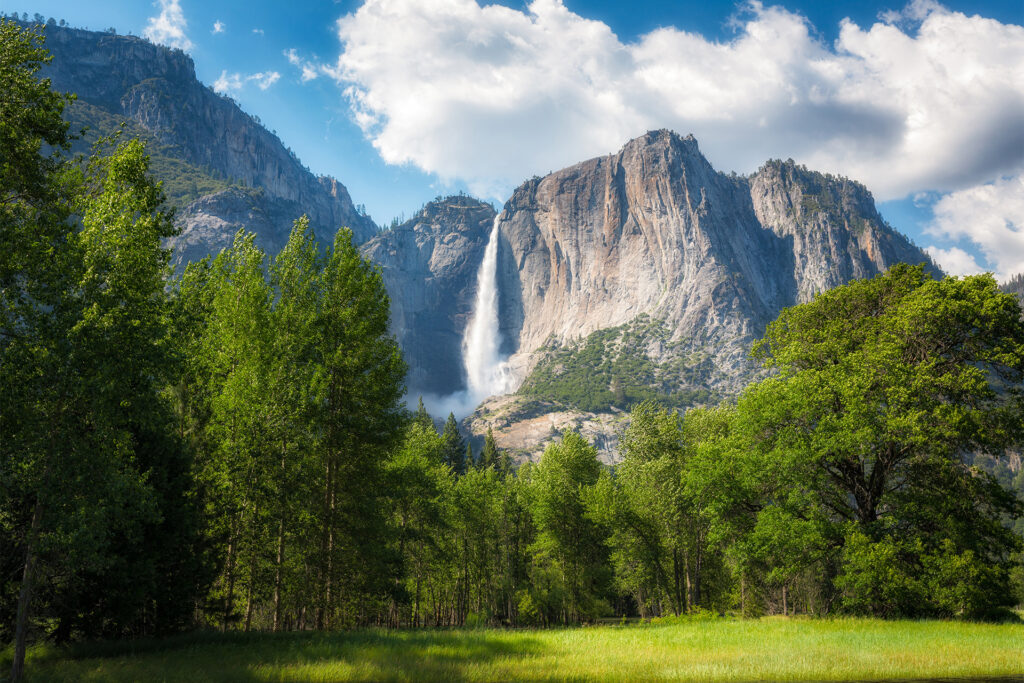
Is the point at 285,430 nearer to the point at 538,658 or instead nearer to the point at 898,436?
the point at 538,658

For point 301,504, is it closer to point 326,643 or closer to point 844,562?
point 326,643

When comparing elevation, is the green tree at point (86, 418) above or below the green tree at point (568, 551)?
above

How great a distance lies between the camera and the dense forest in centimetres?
1370

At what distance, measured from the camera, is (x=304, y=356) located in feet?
71.2

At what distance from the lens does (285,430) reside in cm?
1992

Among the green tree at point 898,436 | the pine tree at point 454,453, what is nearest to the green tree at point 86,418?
the green tree at point 898,436

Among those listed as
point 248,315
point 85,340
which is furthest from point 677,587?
point 85,340

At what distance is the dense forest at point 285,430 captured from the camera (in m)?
13.7

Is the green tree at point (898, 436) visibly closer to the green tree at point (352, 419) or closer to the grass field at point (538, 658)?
the grass field at point (538, 658)

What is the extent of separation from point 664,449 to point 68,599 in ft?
118

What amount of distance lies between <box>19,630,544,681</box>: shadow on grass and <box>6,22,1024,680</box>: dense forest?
1.06m

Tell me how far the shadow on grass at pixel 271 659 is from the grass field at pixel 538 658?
0.09 ft

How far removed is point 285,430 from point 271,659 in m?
7.62

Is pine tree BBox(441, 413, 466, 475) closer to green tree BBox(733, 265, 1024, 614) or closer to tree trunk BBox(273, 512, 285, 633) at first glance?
green tree BBox(733, 265, 1024, 614)
